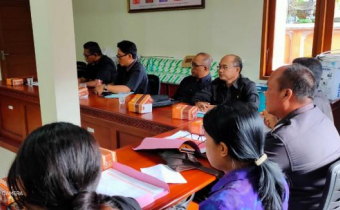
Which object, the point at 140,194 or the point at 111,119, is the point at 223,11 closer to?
the point at 111,119

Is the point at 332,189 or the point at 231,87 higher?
the point at 231,87

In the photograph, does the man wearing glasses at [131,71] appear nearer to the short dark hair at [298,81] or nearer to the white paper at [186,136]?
the white paper at [186,136]

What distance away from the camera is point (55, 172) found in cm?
70

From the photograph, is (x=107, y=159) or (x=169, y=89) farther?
(x=169, y=89)

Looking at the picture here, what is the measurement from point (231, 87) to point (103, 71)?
1.81m

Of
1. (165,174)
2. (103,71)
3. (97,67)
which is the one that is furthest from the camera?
(97,67)

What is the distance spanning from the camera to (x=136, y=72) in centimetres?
338

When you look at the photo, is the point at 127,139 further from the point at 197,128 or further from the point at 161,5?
the point at 161,5

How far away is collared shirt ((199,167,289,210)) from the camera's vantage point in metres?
0.89

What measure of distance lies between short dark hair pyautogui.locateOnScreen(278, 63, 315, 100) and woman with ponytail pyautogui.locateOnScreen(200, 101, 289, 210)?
62 centimetres

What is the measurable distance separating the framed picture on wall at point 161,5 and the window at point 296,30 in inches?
39.0

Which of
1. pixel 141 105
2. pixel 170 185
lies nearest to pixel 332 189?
pixel 170 185

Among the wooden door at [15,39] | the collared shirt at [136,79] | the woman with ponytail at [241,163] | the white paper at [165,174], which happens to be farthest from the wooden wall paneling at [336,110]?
the wooden door at [15,39]

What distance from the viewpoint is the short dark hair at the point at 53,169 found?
698mm
